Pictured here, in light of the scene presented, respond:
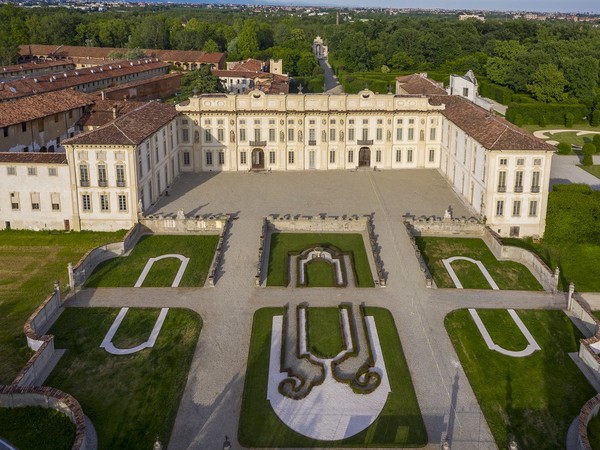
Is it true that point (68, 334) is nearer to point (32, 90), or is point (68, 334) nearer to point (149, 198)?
point (149, 198)

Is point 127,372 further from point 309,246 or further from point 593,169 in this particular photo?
point 593,169

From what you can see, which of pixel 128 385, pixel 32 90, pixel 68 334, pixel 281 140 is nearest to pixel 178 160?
pixel 281 140

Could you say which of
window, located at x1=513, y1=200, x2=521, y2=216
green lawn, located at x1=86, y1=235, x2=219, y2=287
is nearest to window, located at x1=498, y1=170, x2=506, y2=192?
window, located at x1=513, y1=200, x2=521, y2=216

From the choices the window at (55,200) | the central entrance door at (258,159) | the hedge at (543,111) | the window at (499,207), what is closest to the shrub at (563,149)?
the hedge at (543,111)

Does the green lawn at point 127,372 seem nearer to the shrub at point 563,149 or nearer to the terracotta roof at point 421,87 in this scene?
the terracotta roof at point 421,87

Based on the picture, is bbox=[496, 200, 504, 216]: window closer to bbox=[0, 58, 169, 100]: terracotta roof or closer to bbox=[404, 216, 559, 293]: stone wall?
bbox=[404, 216, 559, 293]: stone wall

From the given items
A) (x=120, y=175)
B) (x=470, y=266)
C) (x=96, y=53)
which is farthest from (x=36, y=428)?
(x=96, y=53)
